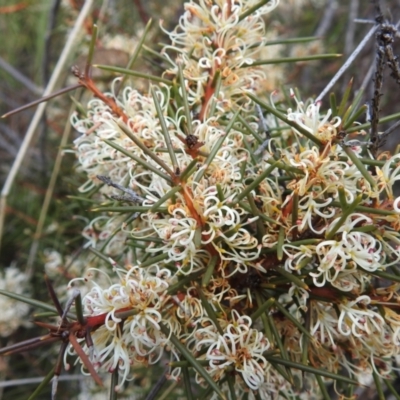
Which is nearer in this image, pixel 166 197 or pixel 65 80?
pixel 166 197

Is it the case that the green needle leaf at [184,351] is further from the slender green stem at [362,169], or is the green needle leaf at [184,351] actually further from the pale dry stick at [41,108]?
the pale dry stick at [41,108]

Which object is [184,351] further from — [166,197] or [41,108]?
[41,108]

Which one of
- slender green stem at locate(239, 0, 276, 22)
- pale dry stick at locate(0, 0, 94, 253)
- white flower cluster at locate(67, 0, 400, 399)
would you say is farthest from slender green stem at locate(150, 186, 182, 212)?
pale dry stick at locate(0, 0, 94, 253)

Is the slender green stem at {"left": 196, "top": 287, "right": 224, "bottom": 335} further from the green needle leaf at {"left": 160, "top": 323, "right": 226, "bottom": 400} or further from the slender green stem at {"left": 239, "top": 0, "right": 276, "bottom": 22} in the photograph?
the slender green stem at {"left": 239, "top": 0, "right": 276, "bottom": 22}

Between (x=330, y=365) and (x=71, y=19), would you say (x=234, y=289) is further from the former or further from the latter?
(x=71, y=19)

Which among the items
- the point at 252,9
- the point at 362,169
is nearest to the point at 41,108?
the point at 252,9

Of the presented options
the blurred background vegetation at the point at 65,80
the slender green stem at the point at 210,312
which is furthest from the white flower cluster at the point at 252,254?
the blurred background vegetation at the point at 65,80

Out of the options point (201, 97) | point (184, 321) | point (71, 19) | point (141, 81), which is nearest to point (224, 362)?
point (184, 321)
